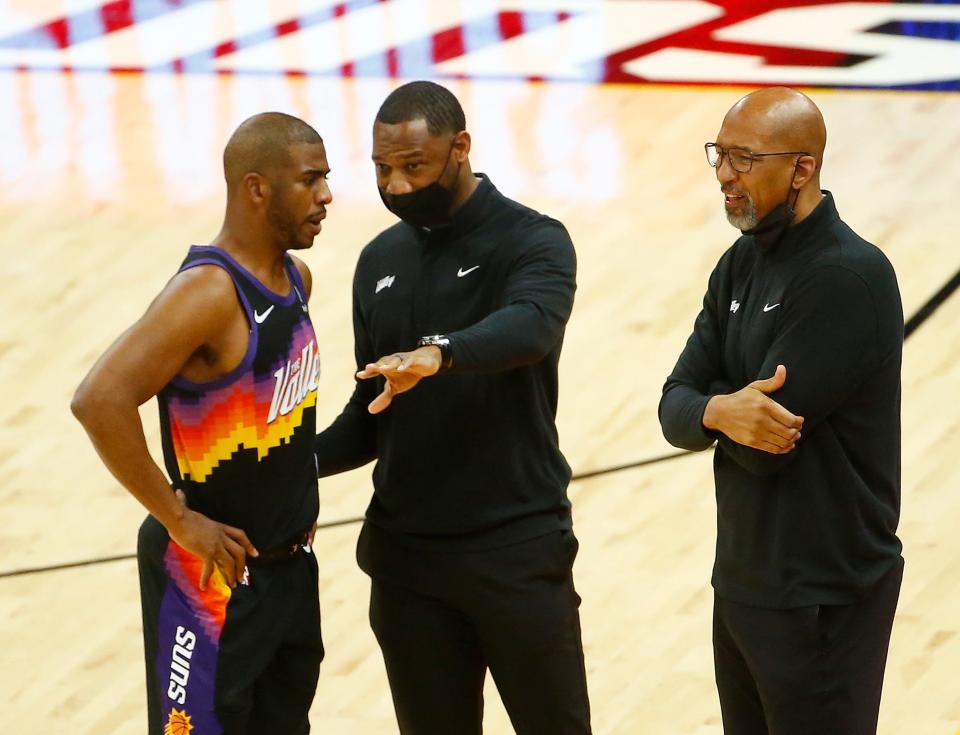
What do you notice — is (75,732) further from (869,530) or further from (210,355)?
(869,530)

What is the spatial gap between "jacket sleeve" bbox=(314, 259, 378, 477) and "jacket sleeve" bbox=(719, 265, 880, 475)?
3.53 feet

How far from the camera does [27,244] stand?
27.7ft

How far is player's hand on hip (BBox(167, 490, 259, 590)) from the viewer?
366 centimetres

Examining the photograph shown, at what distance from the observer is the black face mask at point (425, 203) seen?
3.85 meters

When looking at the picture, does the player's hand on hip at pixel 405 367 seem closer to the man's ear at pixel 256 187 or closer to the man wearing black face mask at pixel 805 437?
the man's ear at pixel 256 187

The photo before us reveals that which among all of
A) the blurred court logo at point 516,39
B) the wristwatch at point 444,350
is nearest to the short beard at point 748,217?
the wristwatch at point 444,350

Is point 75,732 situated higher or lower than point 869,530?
lower

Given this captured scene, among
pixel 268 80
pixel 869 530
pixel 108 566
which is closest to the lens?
pixel 869 530

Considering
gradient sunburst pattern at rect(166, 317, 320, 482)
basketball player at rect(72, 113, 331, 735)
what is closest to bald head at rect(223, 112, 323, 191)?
basketball player at rect(72, 113, 331, 735)

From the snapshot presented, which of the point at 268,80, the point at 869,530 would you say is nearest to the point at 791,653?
the point at 869,530

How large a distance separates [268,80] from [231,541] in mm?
6965

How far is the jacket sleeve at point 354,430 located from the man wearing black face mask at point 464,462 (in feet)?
0.22

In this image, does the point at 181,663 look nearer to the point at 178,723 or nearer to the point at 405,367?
the point at 178,723

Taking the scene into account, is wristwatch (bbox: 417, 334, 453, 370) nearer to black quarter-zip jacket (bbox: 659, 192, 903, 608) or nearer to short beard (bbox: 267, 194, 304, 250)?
short beard (bbox: 267, 194, 304, 250)
